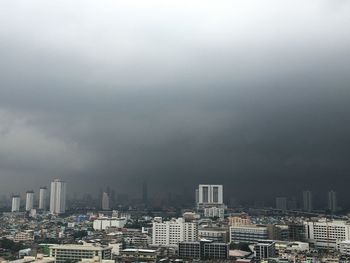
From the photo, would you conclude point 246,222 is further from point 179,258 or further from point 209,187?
point 209,187

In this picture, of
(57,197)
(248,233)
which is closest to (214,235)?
(248,233)

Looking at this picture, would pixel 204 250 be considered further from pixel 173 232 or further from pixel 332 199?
pixel 332 199

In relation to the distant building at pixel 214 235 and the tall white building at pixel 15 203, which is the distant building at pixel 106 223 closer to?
the distant building at pixel 214 235

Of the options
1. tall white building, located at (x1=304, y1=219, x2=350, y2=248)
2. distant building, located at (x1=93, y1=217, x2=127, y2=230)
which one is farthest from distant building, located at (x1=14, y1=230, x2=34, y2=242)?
tall white building, located at (x1=304, y1=219, x2=350, y2=248)

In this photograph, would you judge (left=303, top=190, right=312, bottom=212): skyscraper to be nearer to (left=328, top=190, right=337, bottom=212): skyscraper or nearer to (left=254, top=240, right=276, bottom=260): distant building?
(left=328, top=190, right=337, bottom=212): skyscraper

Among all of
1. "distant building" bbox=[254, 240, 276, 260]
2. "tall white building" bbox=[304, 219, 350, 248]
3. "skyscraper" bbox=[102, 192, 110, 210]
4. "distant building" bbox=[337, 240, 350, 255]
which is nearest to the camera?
"distant building" bbox=[254, 240, 276, 260]

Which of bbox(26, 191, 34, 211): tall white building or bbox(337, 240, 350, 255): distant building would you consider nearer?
bbox(337, 240, 350, 255): distant building
